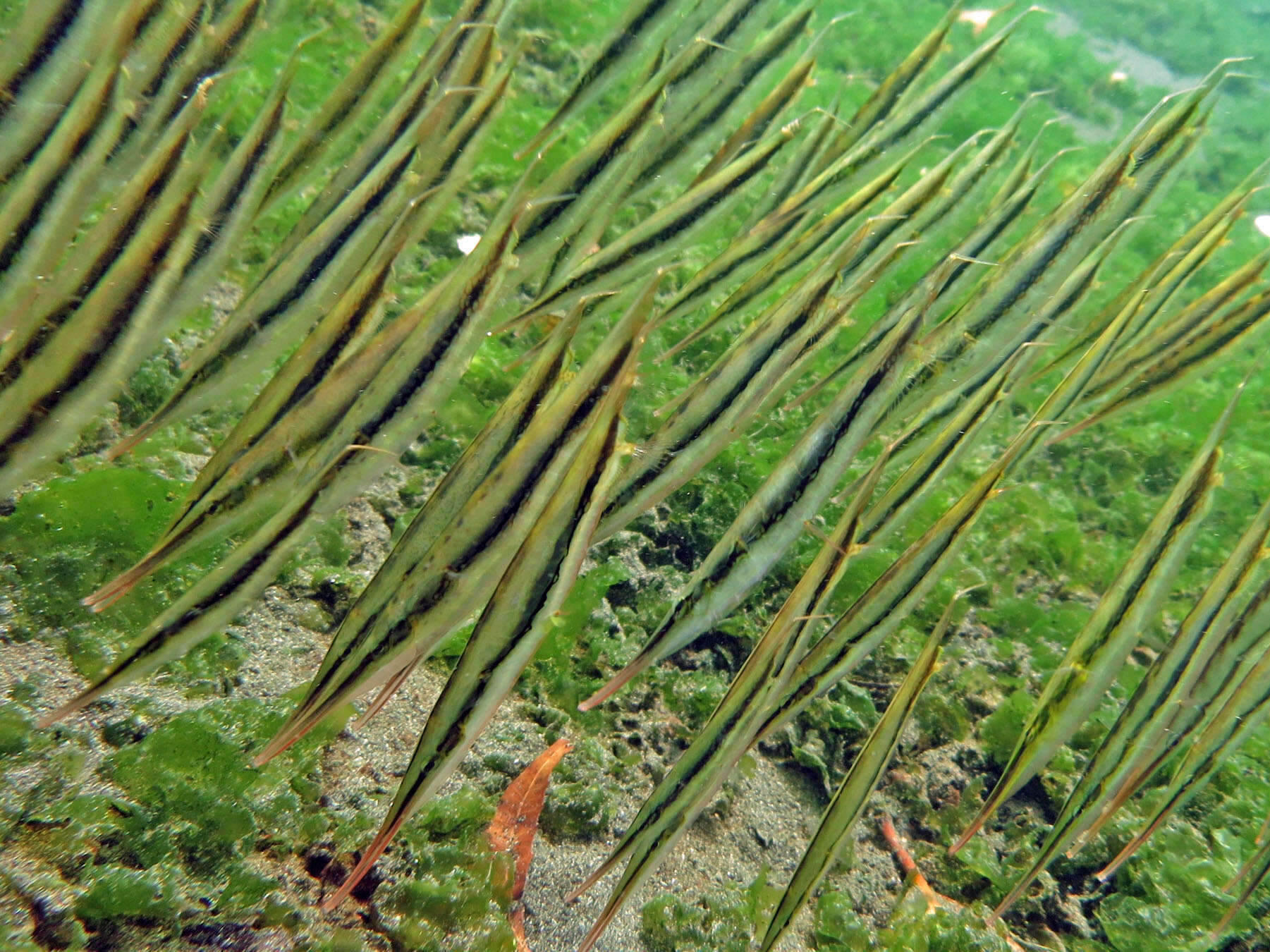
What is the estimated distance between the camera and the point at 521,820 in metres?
2.08

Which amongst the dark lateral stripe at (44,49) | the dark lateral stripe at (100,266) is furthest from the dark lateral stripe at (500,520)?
the dark lateral stripe at (44,49)

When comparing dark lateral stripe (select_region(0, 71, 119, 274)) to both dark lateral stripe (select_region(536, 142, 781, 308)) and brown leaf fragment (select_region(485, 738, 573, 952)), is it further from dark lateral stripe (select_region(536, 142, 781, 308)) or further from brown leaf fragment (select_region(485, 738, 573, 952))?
brown leaf fragment (select_region(485, 738, 573, 952))

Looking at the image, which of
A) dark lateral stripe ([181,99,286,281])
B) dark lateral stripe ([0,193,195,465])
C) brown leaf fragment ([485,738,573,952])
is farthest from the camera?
brown leaf fragment ([485,738,573,952])

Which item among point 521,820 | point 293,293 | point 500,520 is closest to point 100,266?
point 293,293

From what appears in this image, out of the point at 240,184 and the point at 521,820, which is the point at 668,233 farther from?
the point at 521,820

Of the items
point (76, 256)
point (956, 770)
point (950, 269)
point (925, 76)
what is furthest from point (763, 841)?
point (925, 76)

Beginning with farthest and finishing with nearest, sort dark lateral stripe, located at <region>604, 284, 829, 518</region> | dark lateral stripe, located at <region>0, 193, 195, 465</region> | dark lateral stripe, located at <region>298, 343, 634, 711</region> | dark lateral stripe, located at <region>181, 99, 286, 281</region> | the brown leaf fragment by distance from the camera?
1. the brown leaf fragment
2. dark lateral stripe, located at <region>181, 99, 286, 281</region>
3. dark lateral stripe, located at <region>604, 284, 829, 518</region>
4. dark lateral stripe, located at <region>0, 193, 195, 465</region>
5. dark lateral stripe, located at <region>298, 343, 634, 711</region>

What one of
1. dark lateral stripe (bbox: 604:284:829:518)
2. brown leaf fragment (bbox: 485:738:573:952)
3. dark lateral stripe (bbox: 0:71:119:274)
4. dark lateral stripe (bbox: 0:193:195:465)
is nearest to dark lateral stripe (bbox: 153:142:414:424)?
dark lateral stripe (bbox: 0:193:195:465)

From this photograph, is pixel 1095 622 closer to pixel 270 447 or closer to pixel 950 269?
pixel 950 269

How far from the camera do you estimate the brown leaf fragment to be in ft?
6.37

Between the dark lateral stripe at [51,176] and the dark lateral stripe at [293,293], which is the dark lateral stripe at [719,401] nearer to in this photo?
the dark lateral stripe at [293,293]

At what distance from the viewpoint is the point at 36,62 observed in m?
1.77

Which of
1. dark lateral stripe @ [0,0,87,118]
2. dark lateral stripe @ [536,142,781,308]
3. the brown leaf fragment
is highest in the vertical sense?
dark lateral stripe @ [536,142,781,308]

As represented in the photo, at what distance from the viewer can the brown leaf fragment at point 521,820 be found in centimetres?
194
